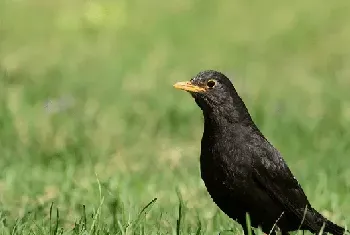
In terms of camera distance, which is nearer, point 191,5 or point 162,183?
point 162,183

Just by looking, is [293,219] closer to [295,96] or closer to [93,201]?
[93,201]

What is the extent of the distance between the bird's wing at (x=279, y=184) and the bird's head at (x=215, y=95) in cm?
29

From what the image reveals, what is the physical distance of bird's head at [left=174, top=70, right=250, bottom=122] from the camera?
227 inches

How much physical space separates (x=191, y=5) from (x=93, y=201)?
9628mm

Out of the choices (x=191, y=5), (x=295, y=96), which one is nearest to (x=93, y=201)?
(x=295, y=96)

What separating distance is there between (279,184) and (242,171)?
14.2 inches

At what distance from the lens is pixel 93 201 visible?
6.79 metres

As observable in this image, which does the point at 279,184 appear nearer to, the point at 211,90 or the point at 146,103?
the point at 211,90

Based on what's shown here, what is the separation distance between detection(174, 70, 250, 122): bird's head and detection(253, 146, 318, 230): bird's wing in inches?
11.6

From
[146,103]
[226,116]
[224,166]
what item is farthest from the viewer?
[146,103]

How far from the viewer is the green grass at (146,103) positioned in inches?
265

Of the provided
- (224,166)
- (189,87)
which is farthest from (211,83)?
(224,166)

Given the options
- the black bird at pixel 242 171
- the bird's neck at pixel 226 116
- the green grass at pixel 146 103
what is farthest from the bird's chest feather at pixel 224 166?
the green grass at pixel 146 103

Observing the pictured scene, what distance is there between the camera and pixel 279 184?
227 inches
